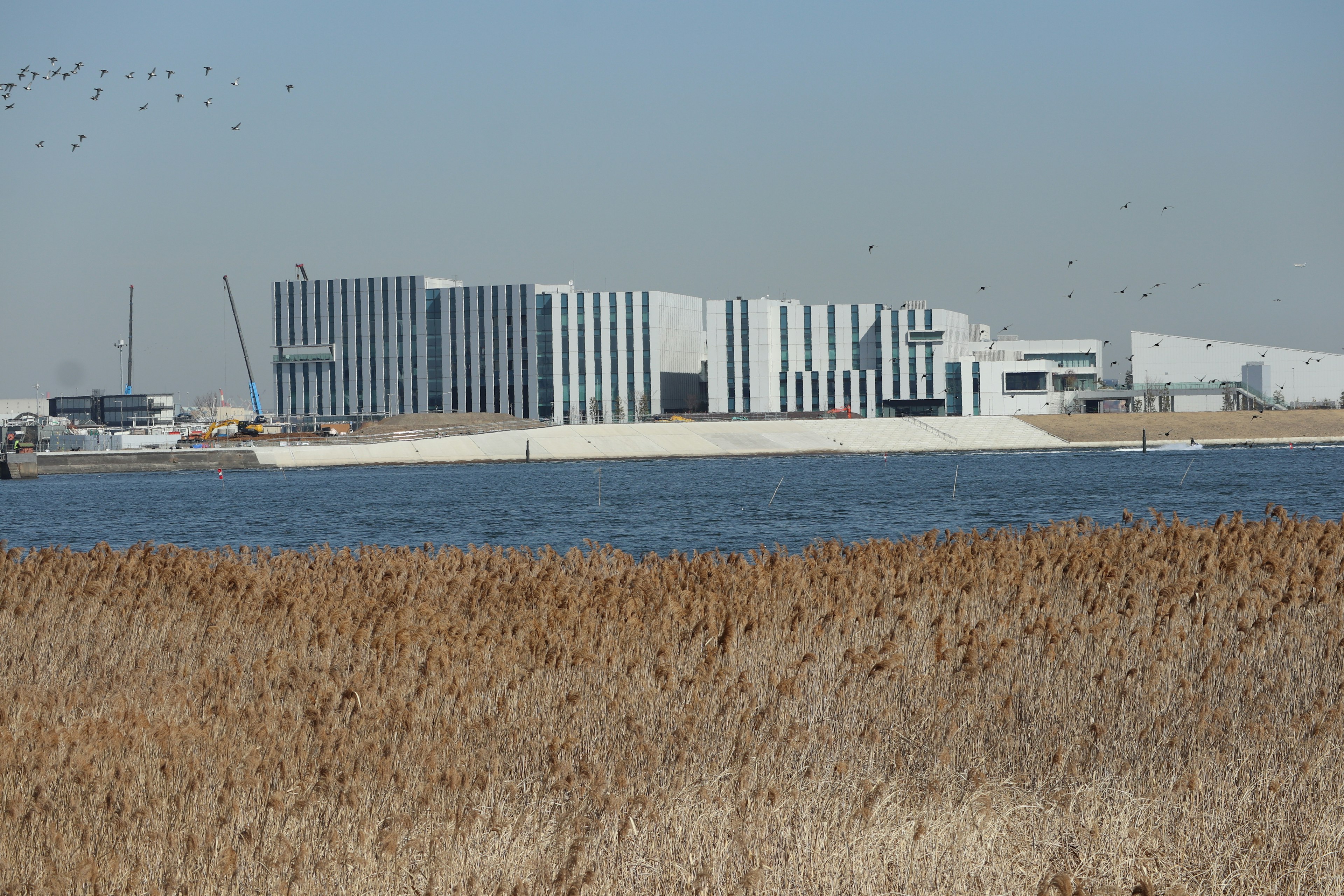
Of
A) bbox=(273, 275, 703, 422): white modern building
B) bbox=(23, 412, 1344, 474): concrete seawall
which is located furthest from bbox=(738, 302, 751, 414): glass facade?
bbox=(23, 412, 1344, 474): concrete seawall

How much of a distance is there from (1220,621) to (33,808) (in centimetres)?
1275

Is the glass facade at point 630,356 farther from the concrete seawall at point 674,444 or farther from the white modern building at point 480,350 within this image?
the concrete seawall at point 674,444

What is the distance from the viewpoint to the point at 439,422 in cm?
17012

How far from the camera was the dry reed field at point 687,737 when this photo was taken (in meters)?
7.92

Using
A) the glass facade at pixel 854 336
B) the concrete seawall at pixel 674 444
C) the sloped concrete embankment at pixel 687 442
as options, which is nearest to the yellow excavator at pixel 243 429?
the concrete seawall at pixel 674 444

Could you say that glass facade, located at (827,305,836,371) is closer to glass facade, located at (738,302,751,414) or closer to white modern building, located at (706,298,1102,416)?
white modern building, located at (706,298,1102,416)

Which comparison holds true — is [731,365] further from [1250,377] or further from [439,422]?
[1250,377]

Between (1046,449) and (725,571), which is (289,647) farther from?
(1046,449)

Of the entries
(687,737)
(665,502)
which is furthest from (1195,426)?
(687,737)

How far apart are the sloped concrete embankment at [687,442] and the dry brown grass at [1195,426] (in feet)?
14.8

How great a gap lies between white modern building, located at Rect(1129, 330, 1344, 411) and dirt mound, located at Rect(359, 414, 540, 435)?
3297 inches

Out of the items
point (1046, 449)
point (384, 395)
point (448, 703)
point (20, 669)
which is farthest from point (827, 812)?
point (384, 395)

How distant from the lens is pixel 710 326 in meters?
177

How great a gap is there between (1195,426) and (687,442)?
58248 mm
